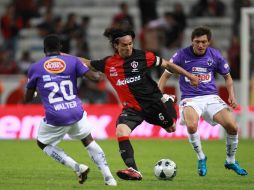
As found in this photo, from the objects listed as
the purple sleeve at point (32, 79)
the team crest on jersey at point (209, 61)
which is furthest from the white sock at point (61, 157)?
the team crest on jersey at point (209, 61)

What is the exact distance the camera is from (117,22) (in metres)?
24.7

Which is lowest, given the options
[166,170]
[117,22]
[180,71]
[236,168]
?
[117,22]

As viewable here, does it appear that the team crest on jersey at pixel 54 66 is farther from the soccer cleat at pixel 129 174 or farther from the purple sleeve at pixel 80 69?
the soccer cleat at pixel 129 174

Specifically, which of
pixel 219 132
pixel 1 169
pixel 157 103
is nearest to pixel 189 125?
pixel 157 103

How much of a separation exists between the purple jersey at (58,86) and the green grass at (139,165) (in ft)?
2.95

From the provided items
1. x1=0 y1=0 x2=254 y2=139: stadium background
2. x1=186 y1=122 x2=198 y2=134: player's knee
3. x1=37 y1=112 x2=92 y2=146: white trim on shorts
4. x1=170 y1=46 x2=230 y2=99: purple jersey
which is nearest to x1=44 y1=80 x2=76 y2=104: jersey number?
x1=37 y1=112 x2=92 y2=146: white trim on shorts

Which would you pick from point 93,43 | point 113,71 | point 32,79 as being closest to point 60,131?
point 32,79

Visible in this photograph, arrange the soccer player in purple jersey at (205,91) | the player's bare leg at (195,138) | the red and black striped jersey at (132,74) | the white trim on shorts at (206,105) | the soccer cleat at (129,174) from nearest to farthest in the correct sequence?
the soccer cleat at (129,174) < the red and black striped jersey at (132,74) < the player's bare leg at (195,138) < the soccer player in purple jersey at (205,91) < the white trim on shorts at (206,105)

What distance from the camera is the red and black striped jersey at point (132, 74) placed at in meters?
12.1

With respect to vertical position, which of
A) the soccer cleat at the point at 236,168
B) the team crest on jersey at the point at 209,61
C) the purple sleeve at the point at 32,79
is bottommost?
the soccer cleat at the point at 236,168

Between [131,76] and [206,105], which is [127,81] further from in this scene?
[206,105]

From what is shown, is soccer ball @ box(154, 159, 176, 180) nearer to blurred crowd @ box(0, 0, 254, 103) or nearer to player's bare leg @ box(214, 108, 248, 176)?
player's bare leg @ box(214, 108, 248, 176)

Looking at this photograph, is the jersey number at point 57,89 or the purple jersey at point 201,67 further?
the purple jersey at point 201,67

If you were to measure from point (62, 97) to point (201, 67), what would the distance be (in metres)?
2.96
